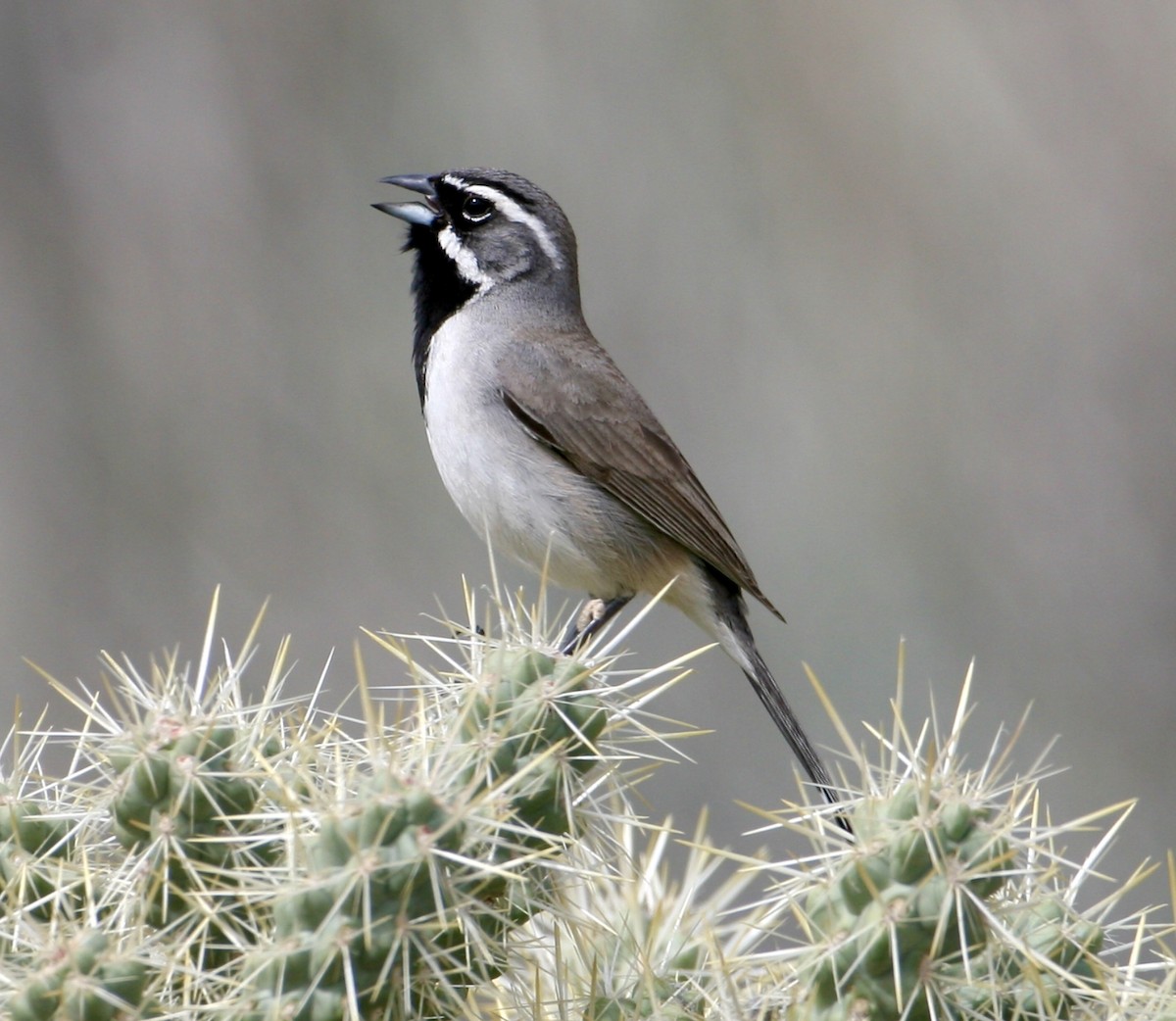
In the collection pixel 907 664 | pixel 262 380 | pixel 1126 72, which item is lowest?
pixel 907 664

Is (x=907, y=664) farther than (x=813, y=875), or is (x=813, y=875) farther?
(x=907, y=664)

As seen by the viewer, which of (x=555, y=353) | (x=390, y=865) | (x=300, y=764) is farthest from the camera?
(x=555, y=353)

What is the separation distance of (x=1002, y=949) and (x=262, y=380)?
6.65m

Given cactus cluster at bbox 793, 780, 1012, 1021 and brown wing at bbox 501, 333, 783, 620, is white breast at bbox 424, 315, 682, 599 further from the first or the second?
cactus cluster at bbox 793, 780, 1012, 1021

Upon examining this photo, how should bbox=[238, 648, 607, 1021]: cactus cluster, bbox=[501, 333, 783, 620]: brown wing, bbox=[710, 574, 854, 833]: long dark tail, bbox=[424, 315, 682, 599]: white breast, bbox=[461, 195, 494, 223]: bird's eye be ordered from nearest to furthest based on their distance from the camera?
bbox=[238, 648, 607, 1021]: cactus cluster < bbox=[710, 574, 854, 833]: long dark tail < bbox=[424, 315, 682, 599]: white breast < bbox=[501, 333, 783, 620]: brown wing < bbox=[461, 195, 494, 223]: bird's eye

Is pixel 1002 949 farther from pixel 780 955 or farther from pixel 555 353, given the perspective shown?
pixel 555 353

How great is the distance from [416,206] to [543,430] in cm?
90

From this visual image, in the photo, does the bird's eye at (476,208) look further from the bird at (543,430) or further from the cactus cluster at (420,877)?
the cactus cluster at (420,877)

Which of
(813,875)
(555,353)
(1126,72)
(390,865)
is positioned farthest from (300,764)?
(1126,72)

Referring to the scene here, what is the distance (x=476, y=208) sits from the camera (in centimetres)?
490

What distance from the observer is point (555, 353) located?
4.84 m

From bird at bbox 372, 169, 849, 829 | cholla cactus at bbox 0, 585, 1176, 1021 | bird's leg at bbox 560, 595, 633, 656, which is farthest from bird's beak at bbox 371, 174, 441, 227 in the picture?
cholla cactus at bbox 0, 585, 1176, 1021

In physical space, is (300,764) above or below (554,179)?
below

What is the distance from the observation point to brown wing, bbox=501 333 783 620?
4699 millimetres
